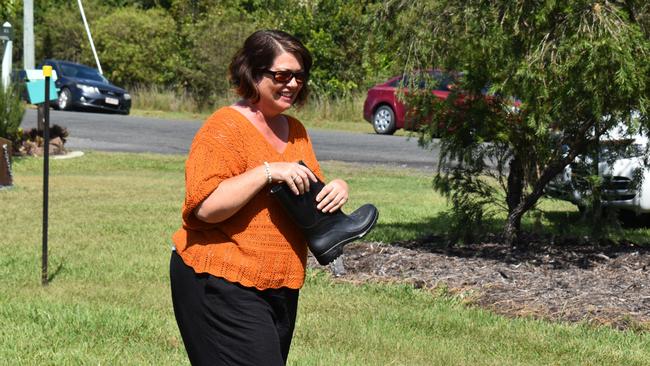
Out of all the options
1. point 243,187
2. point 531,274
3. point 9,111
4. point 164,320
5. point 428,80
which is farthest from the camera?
point 9,111

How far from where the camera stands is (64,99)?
30906 millimetres

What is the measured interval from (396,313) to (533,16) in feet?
8.49

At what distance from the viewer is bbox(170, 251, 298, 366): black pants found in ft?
12.4

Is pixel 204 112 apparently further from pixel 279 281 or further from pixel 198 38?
pixel 279 281

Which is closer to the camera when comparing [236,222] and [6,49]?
[236,222]

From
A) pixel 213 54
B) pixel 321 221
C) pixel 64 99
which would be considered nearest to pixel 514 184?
pixel 321 221

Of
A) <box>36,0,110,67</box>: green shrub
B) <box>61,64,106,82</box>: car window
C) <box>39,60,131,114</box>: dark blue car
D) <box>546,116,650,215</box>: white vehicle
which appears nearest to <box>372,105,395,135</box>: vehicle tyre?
<box>39,60,131,114</box>: dark blue car

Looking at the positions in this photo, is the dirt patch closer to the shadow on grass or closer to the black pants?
the shadow on grass

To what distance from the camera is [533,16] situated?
8281mm

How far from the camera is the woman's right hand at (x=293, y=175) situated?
3.66 m

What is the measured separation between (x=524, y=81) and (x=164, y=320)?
118 inches

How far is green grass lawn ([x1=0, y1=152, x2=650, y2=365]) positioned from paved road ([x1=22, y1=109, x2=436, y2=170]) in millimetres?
8914

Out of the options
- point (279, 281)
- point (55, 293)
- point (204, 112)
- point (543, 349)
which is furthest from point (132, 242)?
point (204, 112)

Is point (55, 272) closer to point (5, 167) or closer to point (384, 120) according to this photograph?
point (5, 167)
